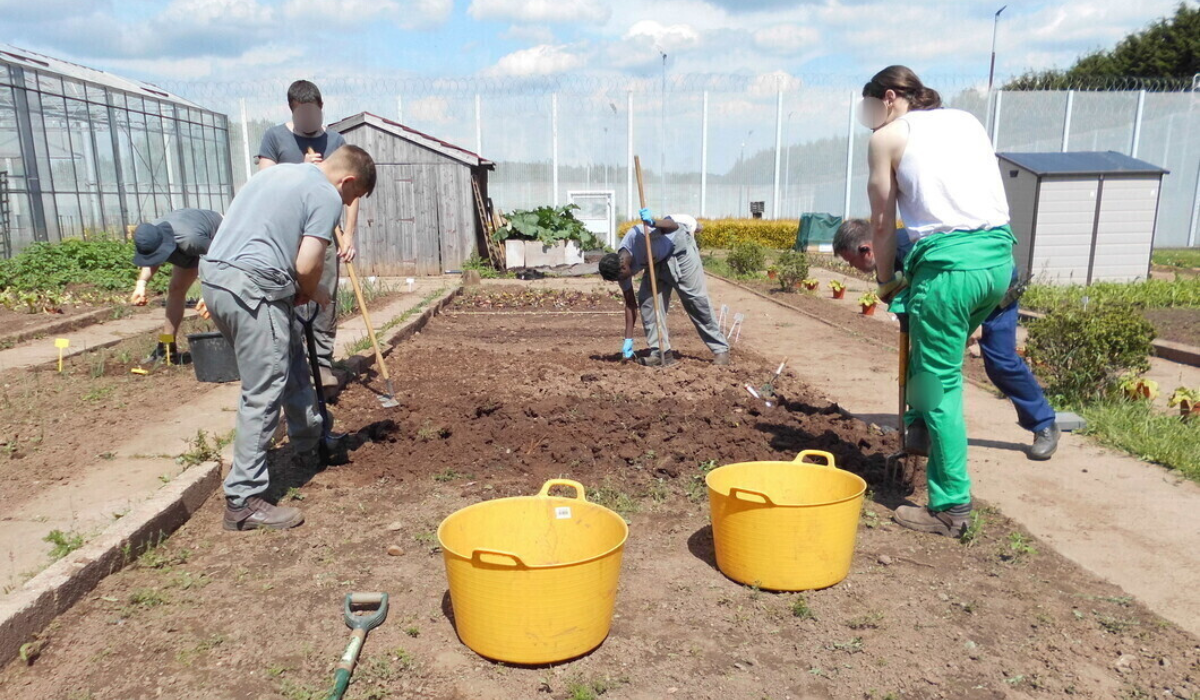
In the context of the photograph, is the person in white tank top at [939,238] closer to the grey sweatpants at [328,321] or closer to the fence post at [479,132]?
the grey sweatpants at [328,321]

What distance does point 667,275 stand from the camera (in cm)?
683

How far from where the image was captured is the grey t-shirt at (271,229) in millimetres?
3297

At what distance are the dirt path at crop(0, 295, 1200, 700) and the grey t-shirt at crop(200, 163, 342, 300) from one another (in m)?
1.10

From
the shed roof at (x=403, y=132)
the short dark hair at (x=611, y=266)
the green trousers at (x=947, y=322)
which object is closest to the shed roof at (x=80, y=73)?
the shed roof at (x=403, y=132)

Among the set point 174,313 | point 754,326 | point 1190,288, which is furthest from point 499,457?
point 1190,288

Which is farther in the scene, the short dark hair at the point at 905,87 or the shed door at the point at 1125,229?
the shed door at the point at 1125,229

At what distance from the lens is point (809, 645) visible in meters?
2.57

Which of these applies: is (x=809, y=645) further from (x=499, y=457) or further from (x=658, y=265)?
(x=658, y=265)

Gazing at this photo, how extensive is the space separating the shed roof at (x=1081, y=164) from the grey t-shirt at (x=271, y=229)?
11651 millimetres

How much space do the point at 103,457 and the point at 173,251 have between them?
89.2 inches

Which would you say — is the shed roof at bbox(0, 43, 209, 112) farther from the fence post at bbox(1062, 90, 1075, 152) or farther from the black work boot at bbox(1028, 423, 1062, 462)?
the fence post at bbox(1062, 90, 1075, 152)

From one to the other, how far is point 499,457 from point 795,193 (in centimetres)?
2463

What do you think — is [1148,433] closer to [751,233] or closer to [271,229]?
[271,229]

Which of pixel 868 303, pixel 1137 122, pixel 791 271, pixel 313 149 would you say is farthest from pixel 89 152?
pixel 1137 122
